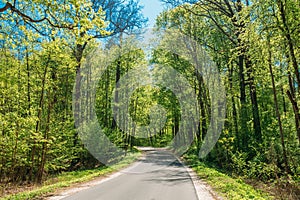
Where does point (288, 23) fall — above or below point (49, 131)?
above

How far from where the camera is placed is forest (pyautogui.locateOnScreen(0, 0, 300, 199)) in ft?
29.0

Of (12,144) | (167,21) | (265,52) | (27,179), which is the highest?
(167,21)

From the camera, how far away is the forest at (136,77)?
29.0 feet

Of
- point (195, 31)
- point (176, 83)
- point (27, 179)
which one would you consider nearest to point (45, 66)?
point (27, 179)

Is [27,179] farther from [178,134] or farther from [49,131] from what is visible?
[178,134]

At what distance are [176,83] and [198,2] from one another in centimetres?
1382

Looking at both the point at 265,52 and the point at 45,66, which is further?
the point at 45,66

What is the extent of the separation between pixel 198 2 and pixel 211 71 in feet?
30.4

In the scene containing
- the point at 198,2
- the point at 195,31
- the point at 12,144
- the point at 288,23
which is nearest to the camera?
the point at 288,23

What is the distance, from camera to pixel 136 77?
31578mm

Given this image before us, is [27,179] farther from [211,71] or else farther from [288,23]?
[211,71]

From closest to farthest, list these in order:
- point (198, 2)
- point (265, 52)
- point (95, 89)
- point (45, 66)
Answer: point (265, 52) < point (45, 66) < point (198, 2) < point (95, 89)

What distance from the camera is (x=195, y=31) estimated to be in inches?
933

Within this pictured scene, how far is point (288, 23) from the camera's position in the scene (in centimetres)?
891
